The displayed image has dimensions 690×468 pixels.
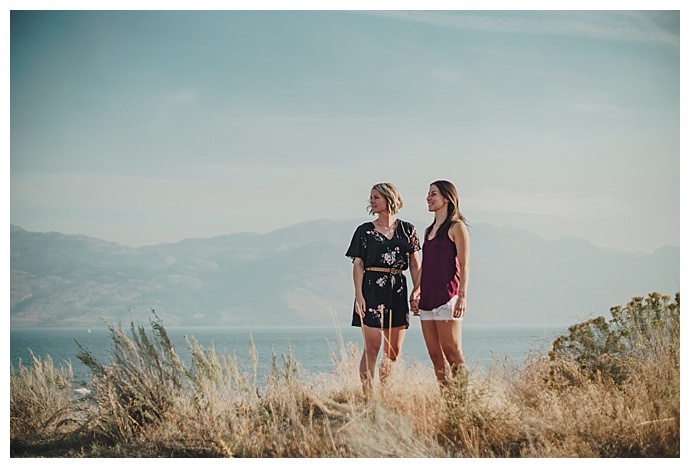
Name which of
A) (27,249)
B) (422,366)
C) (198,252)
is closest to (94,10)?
(422,366)

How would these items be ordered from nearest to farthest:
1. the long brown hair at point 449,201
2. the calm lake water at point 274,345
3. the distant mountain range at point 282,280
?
1. the long brown hair at point 449,201
2. the calm lake water at point 274,345
3. the distant mountain range at point 282,280

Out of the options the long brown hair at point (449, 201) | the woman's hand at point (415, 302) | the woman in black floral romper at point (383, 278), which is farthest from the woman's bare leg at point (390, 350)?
the long brown hair at point (449, 201)

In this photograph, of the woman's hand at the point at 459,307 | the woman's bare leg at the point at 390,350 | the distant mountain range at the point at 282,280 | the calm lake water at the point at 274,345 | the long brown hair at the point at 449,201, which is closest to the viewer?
the woman's hand at the point at 459,307

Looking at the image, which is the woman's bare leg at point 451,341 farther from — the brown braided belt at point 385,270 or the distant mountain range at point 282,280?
the distant mountain range at point 282,280

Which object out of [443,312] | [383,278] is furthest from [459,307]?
[383,278]

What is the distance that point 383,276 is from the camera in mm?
4777

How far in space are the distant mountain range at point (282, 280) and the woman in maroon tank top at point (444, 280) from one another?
51464mm

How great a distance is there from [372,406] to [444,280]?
0.93 m

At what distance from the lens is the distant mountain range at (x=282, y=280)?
2311 inches

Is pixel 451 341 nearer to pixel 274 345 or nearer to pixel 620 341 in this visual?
pixel 620 341

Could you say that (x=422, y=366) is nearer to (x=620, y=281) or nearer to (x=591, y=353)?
(x=591, y=353)

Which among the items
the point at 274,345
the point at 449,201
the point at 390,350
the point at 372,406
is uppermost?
the point at 449,201

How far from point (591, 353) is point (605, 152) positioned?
5287 millimetres

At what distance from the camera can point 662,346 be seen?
464 centimetres
